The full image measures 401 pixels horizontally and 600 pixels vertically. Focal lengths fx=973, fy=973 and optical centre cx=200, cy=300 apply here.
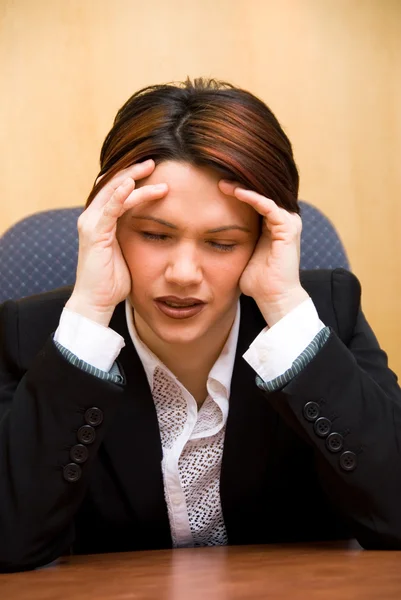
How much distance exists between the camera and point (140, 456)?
1473 mm

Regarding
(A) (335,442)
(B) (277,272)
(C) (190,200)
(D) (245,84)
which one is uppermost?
(D) (245,84)

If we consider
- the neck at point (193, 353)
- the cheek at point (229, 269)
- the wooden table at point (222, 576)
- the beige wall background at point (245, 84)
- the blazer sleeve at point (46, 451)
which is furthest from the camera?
the beige wall background at point (245, 84)

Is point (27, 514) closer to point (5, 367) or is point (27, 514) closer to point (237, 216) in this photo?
point (5, 367)

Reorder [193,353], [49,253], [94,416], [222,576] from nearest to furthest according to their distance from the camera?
1. [222,576]
2. [94,416]
3. [193,353]
4. [49,253]

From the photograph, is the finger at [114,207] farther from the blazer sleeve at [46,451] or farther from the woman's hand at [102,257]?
the blazer sleeve at [46,451]

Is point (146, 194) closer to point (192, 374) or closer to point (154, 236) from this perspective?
point (154, 236)

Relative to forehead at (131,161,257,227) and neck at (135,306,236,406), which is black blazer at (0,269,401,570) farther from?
forehead at (131,161,257,227)

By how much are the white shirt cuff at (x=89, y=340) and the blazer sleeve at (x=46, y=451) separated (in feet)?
0.11

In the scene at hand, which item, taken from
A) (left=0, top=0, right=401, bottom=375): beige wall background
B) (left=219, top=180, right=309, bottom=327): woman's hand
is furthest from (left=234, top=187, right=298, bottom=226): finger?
(left=0, top=0, right=401, bottom=375): beige wall background

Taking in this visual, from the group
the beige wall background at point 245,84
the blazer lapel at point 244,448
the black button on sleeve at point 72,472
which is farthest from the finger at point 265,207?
the beige wall background at point 245,84

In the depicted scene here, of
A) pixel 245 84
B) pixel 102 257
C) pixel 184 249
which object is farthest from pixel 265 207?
pixel 245 84

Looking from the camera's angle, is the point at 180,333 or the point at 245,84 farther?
the point at 245,84

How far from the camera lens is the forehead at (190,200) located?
4.56ft

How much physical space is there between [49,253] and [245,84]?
3.04 ft
